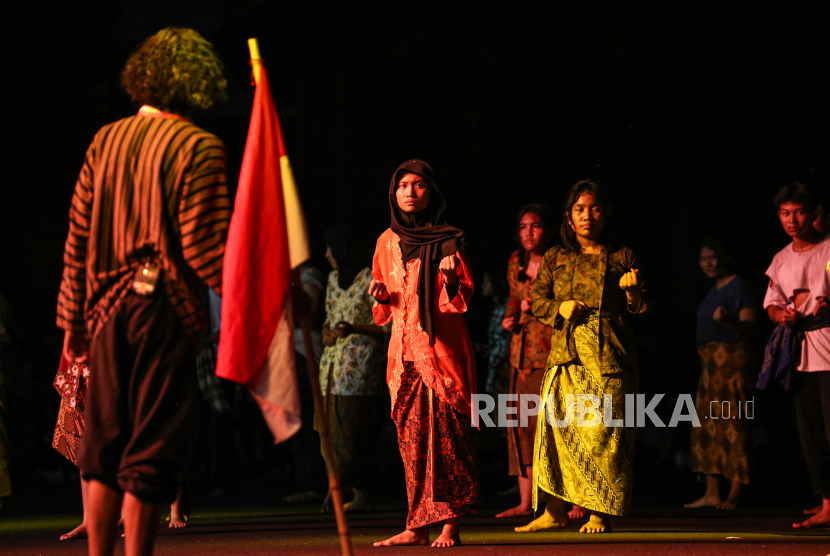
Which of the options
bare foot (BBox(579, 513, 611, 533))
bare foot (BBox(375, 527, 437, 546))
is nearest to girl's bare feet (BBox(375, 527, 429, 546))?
bare foot (BBox(375, 527, 437, 546))

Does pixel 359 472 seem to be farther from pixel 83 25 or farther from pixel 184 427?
pixel 83 25

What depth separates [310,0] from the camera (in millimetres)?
13539

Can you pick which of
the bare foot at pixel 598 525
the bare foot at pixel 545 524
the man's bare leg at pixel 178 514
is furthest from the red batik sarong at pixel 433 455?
the man's bare leg at pixel 178 514

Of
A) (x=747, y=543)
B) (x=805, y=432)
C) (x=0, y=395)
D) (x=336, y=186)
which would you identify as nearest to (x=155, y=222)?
(x=747, y=543)

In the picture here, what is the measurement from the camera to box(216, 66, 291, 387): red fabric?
11.4ft

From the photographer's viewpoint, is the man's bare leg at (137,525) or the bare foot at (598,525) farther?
the bare foot at (598,525)

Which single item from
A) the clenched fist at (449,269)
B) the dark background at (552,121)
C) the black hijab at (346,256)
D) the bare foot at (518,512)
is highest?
the dark background at (552,121)

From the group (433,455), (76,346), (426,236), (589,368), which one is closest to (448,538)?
(433,455)

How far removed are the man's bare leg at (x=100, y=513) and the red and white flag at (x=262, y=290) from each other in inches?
19.2

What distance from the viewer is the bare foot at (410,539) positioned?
556cm

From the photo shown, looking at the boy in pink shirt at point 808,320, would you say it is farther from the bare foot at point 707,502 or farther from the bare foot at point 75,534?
the bare foot at point 75,534

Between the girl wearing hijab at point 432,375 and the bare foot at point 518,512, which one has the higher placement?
the girl wearing hijab at point 432,375

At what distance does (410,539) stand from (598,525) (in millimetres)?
1065

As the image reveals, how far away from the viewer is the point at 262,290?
11.6ft
